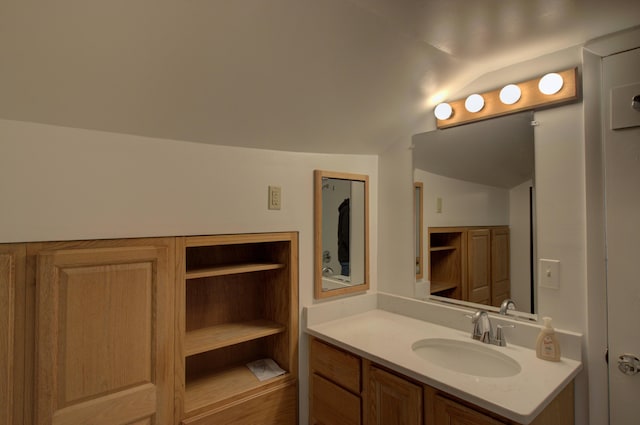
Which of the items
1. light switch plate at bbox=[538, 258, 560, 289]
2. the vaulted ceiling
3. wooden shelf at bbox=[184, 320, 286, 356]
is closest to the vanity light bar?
the vaulted ceiling

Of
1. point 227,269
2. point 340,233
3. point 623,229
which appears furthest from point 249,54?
point 623,229

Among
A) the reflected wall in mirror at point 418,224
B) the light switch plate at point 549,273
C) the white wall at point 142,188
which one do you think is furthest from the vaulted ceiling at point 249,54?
the light switch plate at point 549,273

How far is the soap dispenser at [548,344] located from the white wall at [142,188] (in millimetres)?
1094

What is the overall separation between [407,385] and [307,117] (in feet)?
4.06

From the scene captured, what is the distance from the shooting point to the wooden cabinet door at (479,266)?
1.73 m

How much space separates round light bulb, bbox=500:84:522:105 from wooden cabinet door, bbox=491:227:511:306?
1.98 ft

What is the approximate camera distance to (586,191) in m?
A: 1.39

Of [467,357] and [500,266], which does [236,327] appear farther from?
[500,266]

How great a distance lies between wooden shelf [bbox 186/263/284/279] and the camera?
5.07 feet

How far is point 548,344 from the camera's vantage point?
1.40 metres

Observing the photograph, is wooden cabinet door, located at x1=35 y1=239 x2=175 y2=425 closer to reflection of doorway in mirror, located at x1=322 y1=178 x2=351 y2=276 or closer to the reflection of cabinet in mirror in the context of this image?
reflection of doorway in mirror, located at x1=322 y1=178 x2=351 y2=276

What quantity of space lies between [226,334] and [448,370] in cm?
104

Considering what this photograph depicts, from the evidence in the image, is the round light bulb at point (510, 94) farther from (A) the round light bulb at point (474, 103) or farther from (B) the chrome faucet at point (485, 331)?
(B) the chrome faucet at point (485, 331)

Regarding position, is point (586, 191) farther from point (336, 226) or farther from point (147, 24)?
point (147, 24)
